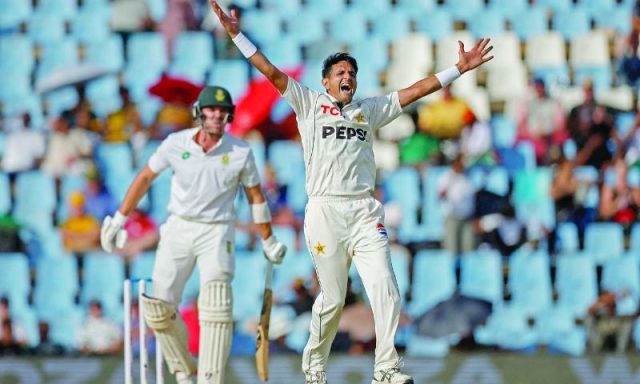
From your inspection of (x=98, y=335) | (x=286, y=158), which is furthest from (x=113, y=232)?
(x=286, y=158)

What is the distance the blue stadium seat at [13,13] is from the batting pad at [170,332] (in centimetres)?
665

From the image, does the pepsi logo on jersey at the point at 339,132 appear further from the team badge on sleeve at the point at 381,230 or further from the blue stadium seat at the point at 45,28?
the blue stadium seat at the point at 45,28

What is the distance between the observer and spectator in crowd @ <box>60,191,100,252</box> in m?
12.0

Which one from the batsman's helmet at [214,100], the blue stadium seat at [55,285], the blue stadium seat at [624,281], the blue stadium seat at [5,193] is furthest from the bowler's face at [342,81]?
the blue stadium seat at [5,193]

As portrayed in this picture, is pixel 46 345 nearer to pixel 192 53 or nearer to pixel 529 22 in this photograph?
pixel 192 53

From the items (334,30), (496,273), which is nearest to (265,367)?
(496,273)

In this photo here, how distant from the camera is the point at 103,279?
11.8 metres

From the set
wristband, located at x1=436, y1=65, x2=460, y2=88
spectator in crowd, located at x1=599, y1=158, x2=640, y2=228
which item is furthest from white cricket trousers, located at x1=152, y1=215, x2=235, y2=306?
spectator in crowd, located at x1=599, y1=158, x2=640, y2=228

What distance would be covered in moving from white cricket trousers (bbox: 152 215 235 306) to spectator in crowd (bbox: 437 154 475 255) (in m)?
4.23

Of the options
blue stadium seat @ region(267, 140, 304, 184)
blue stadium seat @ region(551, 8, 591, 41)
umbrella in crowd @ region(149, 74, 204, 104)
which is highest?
blue stadium seat @ region(551, 8, 591, 41)

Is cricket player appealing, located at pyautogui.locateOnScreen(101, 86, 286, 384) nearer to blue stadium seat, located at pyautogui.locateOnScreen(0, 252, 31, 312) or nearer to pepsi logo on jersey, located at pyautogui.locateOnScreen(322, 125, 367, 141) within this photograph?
pepsi logo on jersey, located at pyautogui.locateOnScreen(322, 125, 367, 141)

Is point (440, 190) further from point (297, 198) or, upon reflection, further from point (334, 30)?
point (334, 30)

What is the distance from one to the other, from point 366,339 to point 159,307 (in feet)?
10.8

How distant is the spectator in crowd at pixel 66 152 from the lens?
1244cm
